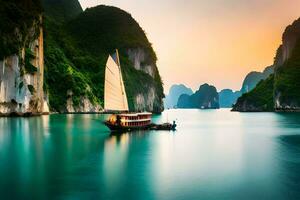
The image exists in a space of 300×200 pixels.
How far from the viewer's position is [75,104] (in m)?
118

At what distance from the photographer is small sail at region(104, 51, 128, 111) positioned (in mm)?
49969

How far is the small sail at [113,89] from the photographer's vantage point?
164ft

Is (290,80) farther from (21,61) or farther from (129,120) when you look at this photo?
(129,120)

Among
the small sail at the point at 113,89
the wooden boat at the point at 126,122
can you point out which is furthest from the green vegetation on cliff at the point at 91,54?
the small sail at the point at 113,89

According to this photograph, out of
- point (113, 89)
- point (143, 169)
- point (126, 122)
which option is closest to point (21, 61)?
point (126, 122)

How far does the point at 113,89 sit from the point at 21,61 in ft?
140

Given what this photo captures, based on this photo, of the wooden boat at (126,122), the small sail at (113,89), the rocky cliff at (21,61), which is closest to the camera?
the small sail at (113,89)

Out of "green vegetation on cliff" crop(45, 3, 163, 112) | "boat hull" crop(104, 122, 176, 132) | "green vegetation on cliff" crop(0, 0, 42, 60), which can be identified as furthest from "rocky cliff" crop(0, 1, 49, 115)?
"boat hull" crop(104, 122, 176, 132)

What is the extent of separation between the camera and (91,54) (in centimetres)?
16525

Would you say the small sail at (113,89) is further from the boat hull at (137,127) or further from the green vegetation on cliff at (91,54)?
the green vegetation on cliff at (91,54)

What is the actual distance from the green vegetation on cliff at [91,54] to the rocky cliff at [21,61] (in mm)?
13500

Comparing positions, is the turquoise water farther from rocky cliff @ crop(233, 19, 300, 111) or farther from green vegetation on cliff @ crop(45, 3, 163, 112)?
rocky cliff @ crop(233, 19, 300, 111)

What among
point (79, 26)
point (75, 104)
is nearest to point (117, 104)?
point (75, 104)

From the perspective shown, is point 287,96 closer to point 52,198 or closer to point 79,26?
point 79,26
